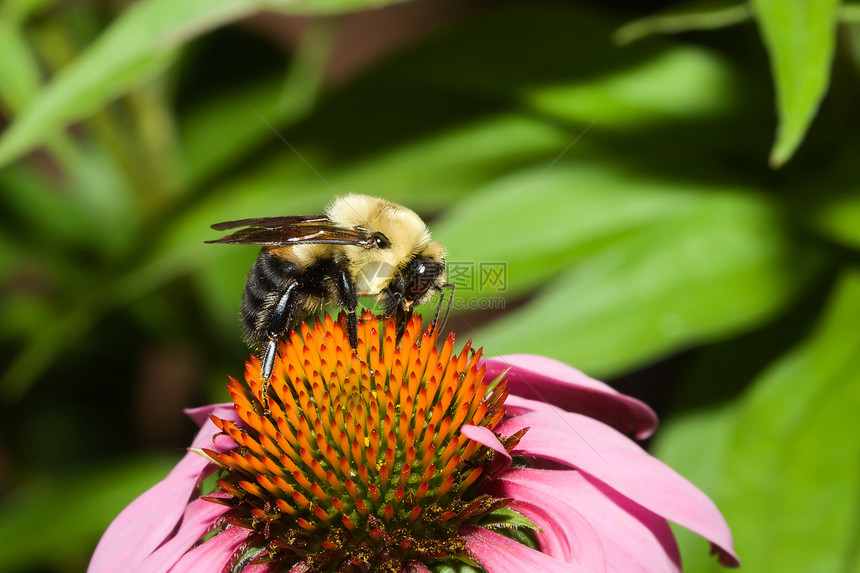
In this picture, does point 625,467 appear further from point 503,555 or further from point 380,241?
point 380,241

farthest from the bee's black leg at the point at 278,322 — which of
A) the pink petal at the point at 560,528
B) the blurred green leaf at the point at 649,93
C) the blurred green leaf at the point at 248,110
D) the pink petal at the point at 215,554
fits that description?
the blurred green leaf at the point at 248,110

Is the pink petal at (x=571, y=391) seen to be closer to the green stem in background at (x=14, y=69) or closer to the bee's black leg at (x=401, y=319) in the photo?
the bee's black leg at (x=401, y=319)

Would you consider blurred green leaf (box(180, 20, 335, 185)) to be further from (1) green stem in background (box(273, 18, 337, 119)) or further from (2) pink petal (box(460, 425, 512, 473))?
(2) pink petal (box(460, 425, 512, 473))

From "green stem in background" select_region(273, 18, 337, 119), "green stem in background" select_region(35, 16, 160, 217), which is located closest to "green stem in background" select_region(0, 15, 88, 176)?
"green stem in background" select_region(35, 16, 160, 217)

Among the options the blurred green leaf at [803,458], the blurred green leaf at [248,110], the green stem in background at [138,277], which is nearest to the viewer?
the blurred green leaf at [803,458]

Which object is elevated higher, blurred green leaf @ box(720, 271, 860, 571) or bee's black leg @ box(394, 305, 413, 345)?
bee's black leg @ box(394, 305, 413, 345)

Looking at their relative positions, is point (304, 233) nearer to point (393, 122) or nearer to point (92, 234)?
point (393, 122)

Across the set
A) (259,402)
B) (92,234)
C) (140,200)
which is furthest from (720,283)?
(92,234)
